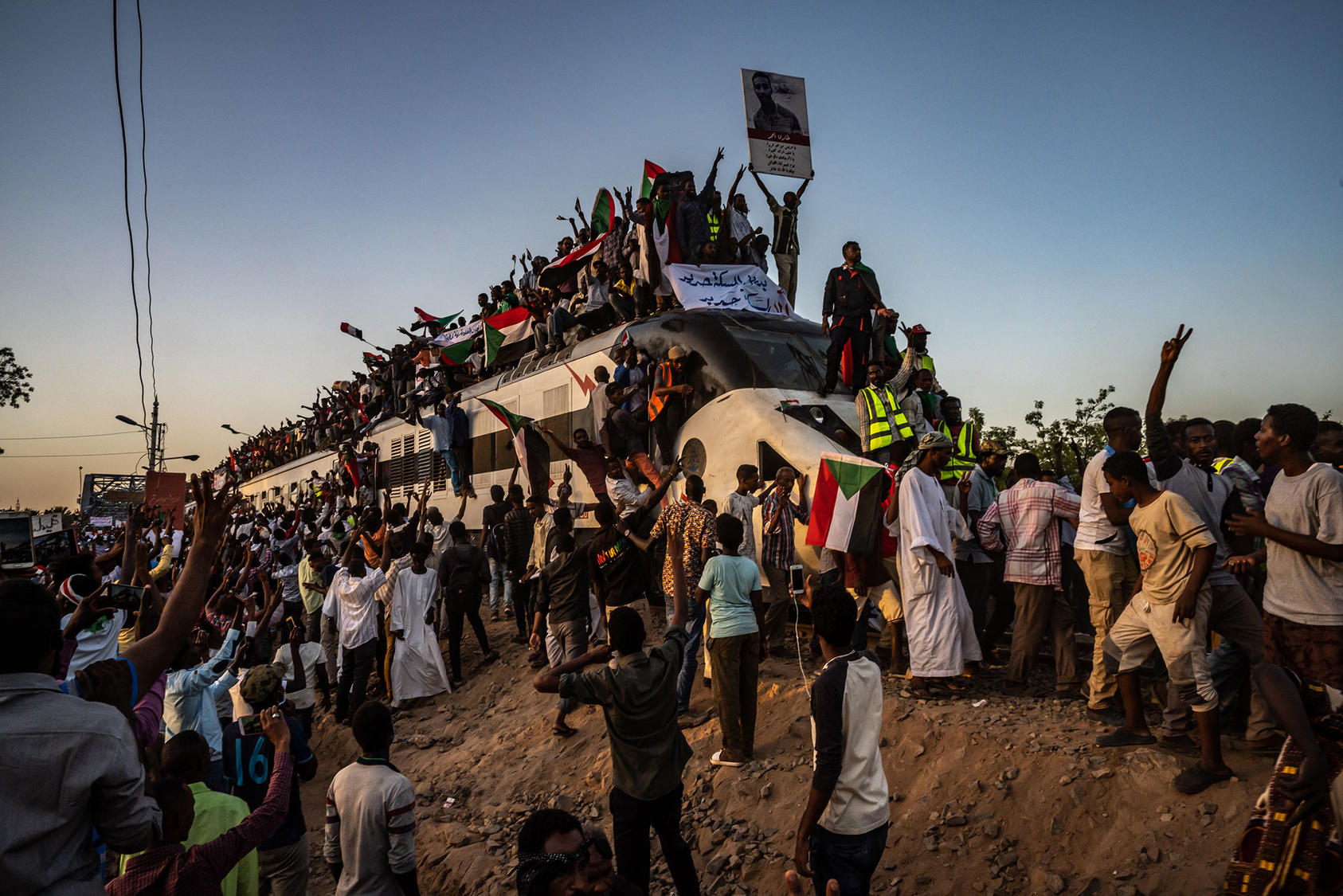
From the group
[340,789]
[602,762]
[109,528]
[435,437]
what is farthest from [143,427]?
[109,528]

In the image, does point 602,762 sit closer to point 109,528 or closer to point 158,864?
point 158,864

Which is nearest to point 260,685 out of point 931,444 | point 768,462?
point 931,444

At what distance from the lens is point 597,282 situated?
1191cm

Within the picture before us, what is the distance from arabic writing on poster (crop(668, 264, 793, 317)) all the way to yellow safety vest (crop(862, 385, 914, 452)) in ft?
9.81

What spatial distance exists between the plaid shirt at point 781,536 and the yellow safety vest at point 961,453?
4.32 ft

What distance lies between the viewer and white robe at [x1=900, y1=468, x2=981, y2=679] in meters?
5.50

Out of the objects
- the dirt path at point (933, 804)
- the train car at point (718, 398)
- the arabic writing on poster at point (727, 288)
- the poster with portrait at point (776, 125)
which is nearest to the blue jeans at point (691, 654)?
the dirt path at point (933, 804)

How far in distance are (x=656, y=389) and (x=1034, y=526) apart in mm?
4375

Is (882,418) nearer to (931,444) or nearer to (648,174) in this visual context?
(931,444)

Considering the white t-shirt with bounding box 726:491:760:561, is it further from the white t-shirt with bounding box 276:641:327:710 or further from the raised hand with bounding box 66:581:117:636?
the raised hand with bounding box 66:581:117:636

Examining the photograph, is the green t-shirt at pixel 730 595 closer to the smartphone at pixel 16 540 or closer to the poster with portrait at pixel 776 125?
the smartphone at pixel 16 540

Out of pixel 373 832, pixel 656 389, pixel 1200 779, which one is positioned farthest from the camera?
pixel 656 389

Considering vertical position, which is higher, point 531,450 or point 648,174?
point 648,174

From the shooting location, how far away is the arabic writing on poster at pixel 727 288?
10.2 meters
